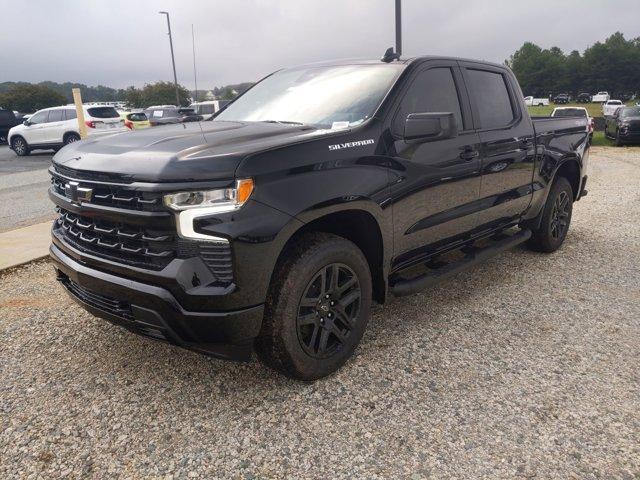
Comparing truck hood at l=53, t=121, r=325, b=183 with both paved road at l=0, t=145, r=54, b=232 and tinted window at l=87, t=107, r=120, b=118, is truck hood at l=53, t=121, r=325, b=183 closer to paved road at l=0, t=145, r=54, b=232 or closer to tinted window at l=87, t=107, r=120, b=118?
paved road at l=0, t=145, r=54, b=232

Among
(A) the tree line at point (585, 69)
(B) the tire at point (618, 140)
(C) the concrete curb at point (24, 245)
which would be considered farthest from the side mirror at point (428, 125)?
(A) the tree line at point (585, 69)

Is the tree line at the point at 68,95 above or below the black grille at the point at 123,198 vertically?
above

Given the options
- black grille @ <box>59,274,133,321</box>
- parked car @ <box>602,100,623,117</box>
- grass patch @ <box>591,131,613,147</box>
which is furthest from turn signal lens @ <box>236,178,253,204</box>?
parked car @ <box>602,100,623,117</box>

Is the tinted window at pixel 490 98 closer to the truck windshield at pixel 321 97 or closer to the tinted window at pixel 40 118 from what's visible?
the truck windshield at pixel 321 97

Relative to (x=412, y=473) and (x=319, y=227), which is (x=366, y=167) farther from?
(x=412, y=473)

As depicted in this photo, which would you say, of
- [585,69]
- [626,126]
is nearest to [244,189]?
[626,126]

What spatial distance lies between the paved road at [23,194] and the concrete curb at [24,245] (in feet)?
2.05

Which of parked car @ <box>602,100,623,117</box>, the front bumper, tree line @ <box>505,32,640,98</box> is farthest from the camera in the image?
tree line @ <box>505,32,640,98</box>

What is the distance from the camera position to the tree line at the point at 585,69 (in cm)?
9575

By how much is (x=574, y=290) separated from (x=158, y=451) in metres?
3.48

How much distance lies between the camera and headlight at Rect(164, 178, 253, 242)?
2.30 meters

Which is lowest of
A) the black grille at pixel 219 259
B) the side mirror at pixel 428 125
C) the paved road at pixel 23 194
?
the paved road at pixel 23 194

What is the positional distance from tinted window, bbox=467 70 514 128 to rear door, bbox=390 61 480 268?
19cm

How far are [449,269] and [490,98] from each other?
154 cm
